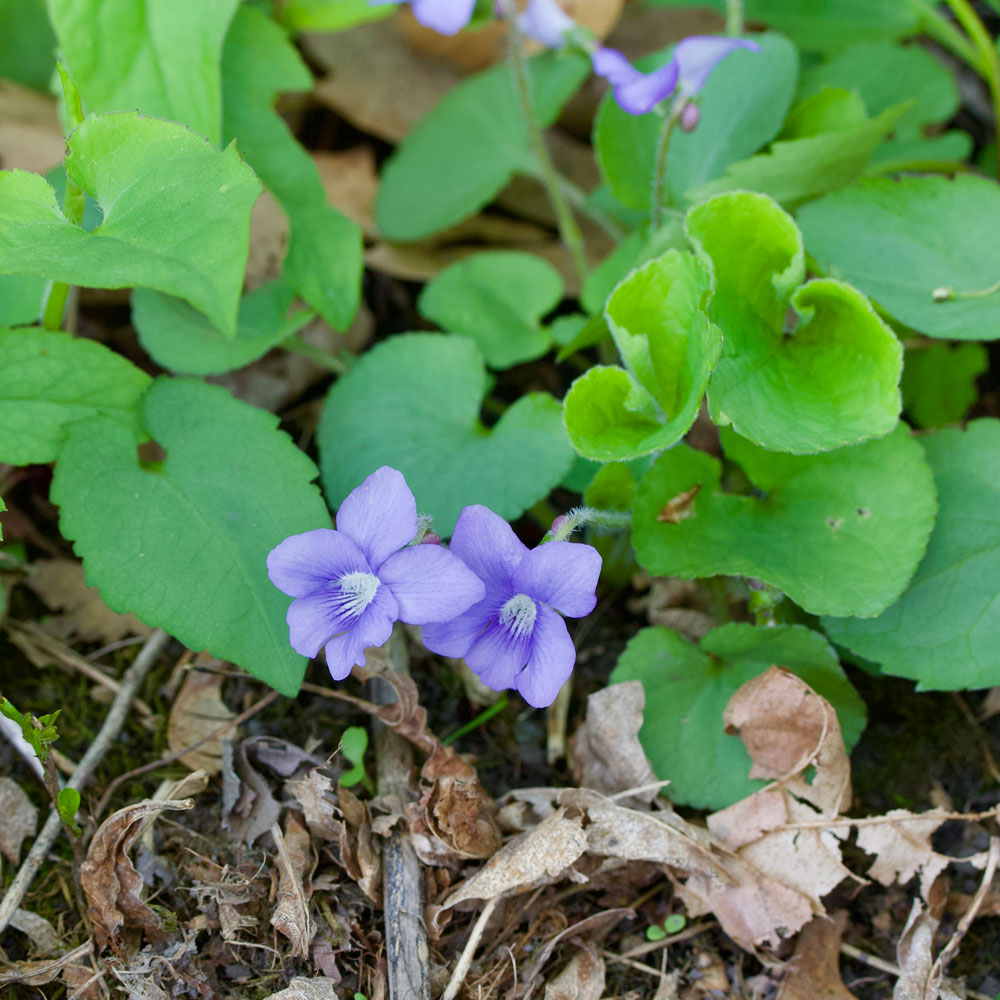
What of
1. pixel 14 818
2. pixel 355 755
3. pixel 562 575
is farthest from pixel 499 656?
pixel 14 818

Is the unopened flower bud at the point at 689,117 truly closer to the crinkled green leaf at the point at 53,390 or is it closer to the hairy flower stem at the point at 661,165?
the hairy flower stem at the point at 661,165

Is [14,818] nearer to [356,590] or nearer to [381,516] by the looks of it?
[356,590]

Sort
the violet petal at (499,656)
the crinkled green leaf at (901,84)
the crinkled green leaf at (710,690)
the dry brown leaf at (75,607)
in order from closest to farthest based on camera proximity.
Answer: the violet petal at (499,656)
the crinkled green leaf at (710,690)
the dry brown leaf at (75,607)
the crinkled green leaf at (901,84)

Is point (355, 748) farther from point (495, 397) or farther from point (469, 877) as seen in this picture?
point (495, 397)

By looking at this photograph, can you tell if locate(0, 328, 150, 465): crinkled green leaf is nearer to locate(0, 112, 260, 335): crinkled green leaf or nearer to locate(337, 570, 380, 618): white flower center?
locate(0, 112, 260, 335): crinkled green leaf

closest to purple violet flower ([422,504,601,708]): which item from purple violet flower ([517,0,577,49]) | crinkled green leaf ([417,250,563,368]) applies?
crinkled green leaf ([417,250,563,368])

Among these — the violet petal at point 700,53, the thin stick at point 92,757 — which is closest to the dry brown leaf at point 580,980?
the thin stick at point 92,757

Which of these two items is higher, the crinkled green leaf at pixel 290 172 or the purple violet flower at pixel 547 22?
the purple violet flower at pixel 547 22
